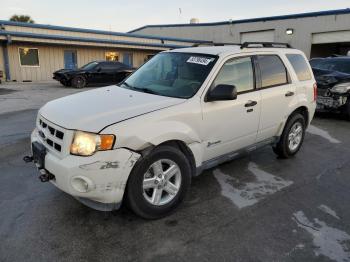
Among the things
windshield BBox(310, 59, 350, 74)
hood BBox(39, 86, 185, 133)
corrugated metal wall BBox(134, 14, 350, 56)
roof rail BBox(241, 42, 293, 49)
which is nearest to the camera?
hood BBox(39, 86, 185, 133)

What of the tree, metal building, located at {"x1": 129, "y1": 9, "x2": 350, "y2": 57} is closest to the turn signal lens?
metal building, located at {"x1": 129, "y1": 9, "x2": 350, "y2": 57}

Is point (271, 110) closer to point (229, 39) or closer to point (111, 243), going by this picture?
point (111, 243)

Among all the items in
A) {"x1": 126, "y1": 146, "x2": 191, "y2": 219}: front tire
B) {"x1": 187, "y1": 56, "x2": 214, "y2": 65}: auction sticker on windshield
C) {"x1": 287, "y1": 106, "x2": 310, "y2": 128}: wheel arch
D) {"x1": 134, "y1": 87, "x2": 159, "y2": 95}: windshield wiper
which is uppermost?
{"x1": 187, "y1": 56, "x2": 214, "y2": 65}: auction sticker on windshield

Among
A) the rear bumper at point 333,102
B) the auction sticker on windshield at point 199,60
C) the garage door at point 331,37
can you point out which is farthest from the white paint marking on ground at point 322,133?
the garage door at point 331,37

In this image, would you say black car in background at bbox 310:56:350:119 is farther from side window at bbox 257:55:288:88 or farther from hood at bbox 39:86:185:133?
A: hood at bbox 39:86:185:133

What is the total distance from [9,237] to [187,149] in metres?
1.98

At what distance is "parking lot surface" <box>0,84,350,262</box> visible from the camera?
2902 millimetres

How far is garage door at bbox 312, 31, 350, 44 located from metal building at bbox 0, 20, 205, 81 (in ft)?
41.9

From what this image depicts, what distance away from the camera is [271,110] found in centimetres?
465

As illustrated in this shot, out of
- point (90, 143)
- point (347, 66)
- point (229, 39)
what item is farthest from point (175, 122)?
point (229, 39)

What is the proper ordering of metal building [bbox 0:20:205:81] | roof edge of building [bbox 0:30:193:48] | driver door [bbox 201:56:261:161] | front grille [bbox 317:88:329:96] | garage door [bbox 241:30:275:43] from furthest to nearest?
garage door [bbox 241:30:275:43] → metal building [bbox 0:20:205:81] → roof edge of building [bbox 0:30:193:48] → front grille [bbox 317:88:329:96] → driver door [bbox 201:56:261:161]

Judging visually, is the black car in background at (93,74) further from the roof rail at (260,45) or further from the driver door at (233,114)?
the driver door at (233,114)

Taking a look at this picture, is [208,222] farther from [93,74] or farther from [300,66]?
[93,74]

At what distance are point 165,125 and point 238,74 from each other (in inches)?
58.1
